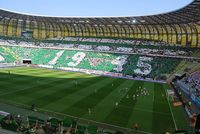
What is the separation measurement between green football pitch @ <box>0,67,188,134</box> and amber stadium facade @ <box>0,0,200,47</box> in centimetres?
2987

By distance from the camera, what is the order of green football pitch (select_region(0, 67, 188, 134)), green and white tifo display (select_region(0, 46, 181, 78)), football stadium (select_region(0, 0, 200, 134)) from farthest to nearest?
green and white tifo display (select_region(0, 46, 181, 78))
green football pitch (select_region(0, 67, 188, 134))
football stadium (select_region(0, 0, 200, 134))

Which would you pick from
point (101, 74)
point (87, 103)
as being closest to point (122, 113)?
point (87, 103)

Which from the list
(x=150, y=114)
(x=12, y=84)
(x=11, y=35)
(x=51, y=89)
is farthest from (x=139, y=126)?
(x=11, y=35)

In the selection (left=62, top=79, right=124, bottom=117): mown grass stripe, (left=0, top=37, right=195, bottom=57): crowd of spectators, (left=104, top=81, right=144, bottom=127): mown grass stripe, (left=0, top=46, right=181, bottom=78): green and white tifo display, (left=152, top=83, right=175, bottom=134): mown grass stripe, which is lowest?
(left=152, top=83, right=175, bottom=134): mown grass stripe

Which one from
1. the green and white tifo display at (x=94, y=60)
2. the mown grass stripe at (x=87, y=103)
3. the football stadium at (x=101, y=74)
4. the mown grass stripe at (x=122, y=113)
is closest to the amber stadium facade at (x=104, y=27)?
the football stadium at (x=101, y=74)

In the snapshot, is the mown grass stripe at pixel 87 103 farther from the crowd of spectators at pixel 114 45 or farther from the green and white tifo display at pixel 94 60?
the crowd of spectators at pixel 114 45

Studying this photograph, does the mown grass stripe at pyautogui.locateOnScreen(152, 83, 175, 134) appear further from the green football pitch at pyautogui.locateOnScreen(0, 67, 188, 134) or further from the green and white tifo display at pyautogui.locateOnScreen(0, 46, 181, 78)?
the green and white tifo display at pyautogui.locateOnScreen(0, 46, 181, 78)

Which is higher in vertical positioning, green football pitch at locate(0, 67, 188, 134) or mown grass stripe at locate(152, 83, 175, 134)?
green football pitch at locate(0, 67, 188, 134)

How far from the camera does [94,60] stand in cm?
7975

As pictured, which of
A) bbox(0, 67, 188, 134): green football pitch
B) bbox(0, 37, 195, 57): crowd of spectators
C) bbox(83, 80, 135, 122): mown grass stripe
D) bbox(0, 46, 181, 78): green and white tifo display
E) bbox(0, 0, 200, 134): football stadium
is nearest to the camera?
bbox(0, 0, 200, 134): football stadium

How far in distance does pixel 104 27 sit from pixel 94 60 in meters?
16.2

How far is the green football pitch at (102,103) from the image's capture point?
29.8m

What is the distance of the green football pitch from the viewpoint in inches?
1172

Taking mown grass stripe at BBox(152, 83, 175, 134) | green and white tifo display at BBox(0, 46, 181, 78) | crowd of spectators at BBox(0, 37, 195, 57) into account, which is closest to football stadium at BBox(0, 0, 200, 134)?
crowd of spectators at BBox(0, 37, 195, 57)
